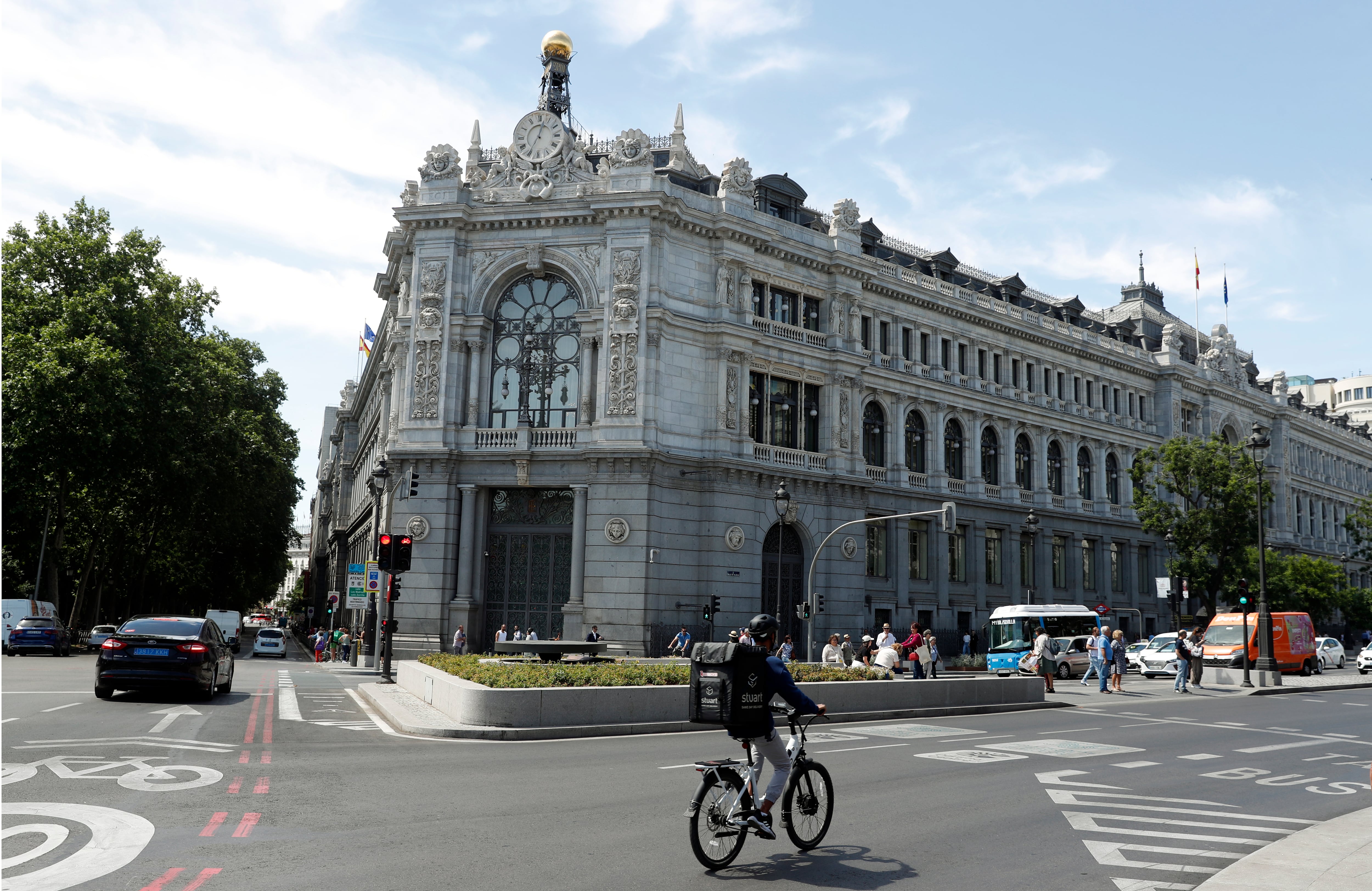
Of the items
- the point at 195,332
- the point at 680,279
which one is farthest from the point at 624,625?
the point at 195,332

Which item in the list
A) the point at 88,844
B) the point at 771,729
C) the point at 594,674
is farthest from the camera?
the point at 594,674

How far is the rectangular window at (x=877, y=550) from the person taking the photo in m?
48.7

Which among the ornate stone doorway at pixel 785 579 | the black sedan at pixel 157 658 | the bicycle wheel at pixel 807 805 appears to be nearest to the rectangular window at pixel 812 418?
the ornate stone doorway at pixel 785 579

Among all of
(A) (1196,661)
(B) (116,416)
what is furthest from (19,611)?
(A) (1196,661)

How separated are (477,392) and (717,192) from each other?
13.7m

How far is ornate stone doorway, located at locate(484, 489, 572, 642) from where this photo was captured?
4066 centimetres

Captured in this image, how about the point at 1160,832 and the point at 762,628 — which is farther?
the point at 1160,832

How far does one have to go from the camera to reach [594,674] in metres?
20.1

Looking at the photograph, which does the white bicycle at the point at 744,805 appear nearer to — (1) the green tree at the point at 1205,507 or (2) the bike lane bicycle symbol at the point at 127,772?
(2) the bike lane bicycle symbol at the point at 127,772

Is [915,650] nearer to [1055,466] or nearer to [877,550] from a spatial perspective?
[877,550]

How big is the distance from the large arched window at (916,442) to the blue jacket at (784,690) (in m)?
43.4

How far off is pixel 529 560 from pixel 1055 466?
3275 cm

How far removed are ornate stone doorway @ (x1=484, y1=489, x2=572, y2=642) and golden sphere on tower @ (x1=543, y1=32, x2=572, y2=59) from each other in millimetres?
22000

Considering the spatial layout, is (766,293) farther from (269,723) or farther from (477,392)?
(269,723)
